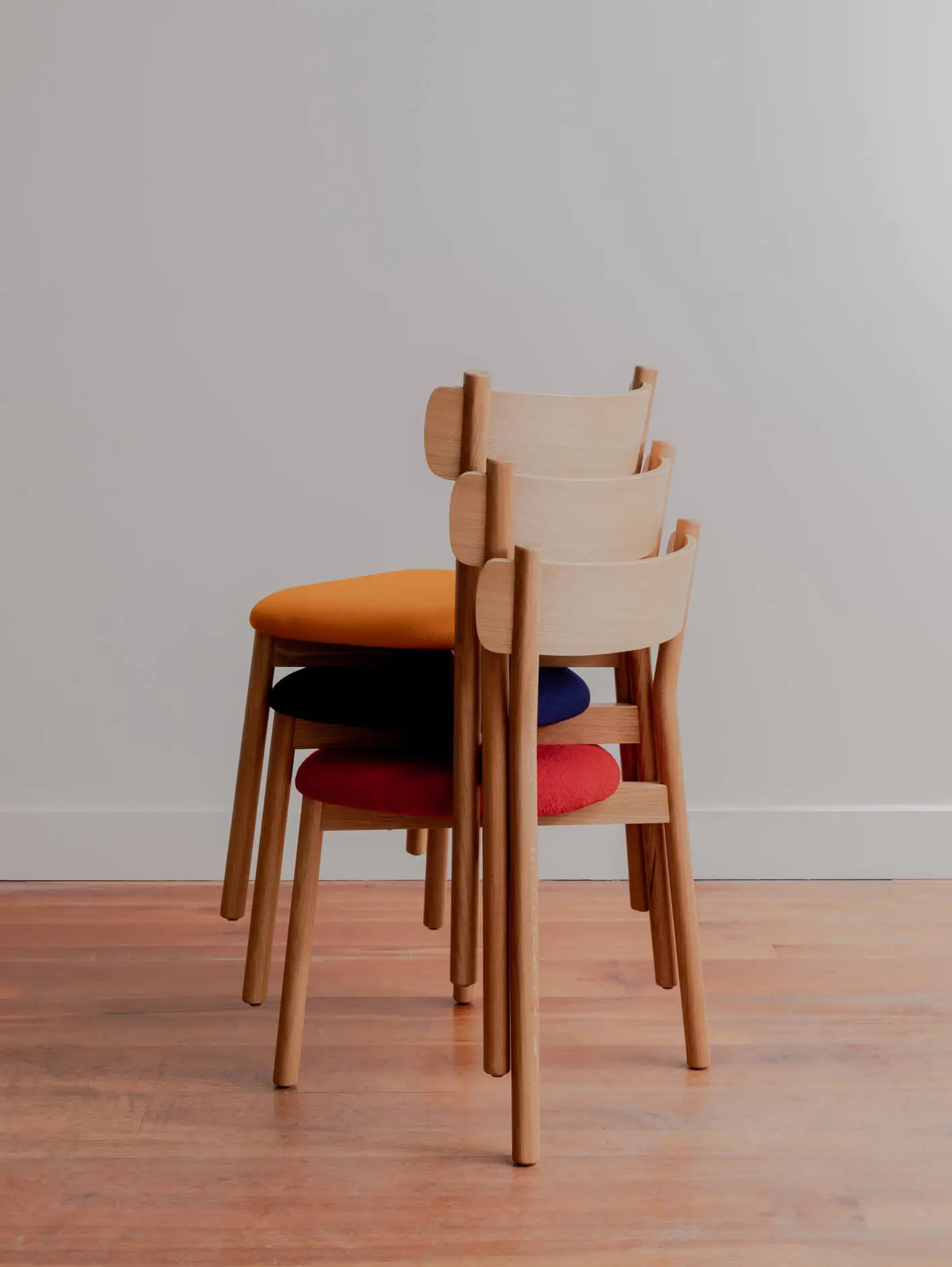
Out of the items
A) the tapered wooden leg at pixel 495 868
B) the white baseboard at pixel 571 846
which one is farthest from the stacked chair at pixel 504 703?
the white baseboard at pixel 571 846

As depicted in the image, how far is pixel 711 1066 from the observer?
68.4 inches

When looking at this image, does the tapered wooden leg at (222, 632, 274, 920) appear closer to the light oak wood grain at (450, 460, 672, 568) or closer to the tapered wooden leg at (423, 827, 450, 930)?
the tapered wooden leg at (423, 827, 450, 930)

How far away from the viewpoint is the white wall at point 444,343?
229 cm

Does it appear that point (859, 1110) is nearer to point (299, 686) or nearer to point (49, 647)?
point (299, 686)

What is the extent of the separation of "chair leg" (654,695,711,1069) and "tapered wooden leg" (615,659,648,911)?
0.15m

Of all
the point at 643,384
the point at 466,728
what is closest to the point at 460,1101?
the point at 466,728

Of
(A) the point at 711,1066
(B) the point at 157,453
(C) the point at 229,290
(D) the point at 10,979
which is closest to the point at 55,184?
(C) the point at 229,290

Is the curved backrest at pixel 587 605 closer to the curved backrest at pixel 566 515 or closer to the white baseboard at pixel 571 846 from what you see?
the curved backrest at pixel 566 515

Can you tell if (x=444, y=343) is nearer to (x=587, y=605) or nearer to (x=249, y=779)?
(x=249, y=779)

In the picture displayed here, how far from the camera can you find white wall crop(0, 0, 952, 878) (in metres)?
2.29

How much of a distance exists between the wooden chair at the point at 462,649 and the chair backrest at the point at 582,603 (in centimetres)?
11

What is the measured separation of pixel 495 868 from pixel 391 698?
26 centimetres

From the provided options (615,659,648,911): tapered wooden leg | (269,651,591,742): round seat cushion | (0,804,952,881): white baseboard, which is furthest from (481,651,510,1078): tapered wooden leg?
(0,804,952,881): white baseboard

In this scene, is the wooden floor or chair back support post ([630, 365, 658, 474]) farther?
chair back support post ([630, 365, 658, 474])
